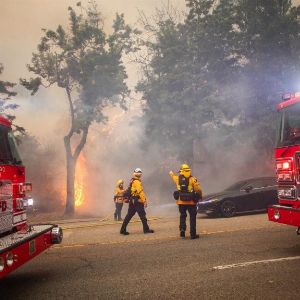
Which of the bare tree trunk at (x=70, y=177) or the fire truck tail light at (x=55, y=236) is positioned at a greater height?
the bare tree trunk at (x=70, y=177)

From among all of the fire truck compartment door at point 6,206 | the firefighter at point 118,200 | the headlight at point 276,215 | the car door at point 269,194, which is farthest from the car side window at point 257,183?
the fire truck compartment door at point 6,206

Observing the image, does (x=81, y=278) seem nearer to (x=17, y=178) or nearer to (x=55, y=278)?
(x=55, y=278)

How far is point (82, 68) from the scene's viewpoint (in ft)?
79.8

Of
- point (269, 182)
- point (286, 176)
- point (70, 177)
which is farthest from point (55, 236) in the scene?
point (70, 177)

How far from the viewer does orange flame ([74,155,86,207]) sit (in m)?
31.8

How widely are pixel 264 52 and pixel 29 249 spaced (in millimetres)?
22651

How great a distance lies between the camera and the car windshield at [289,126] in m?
7.18

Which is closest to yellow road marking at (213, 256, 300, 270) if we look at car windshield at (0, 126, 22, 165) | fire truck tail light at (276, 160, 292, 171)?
fire truck tail light at (276, 160, 292, 171)

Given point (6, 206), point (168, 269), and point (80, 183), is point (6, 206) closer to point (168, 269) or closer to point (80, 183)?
point (168, 269)

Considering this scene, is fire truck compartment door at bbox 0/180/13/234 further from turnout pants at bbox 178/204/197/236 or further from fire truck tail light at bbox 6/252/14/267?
turnout pants at bbox 178/204/197/236

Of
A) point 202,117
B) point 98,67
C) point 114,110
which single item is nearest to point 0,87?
point 98,67

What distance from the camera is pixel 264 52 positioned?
2489 cm

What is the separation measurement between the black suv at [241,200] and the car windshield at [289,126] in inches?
274

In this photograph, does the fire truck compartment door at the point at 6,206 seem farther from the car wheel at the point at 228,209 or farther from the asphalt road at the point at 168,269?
the car wheel at the point at 228,209
